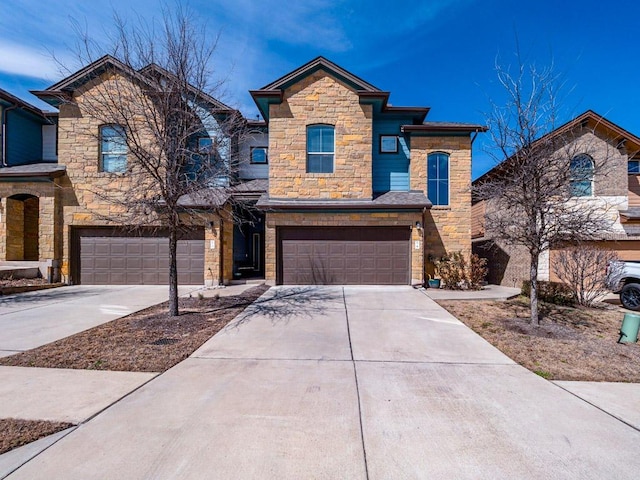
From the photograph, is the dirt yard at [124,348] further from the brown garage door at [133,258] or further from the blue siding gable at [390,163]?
the blue siding gable at [390,163]

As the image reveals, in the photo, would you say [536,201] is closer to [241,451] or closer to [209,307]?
[241,451]

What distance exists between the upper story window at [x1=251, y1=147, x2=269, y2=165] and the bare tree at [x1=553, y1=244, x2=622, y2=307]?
493 inches

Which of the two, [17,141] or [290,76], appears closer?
[290,76]

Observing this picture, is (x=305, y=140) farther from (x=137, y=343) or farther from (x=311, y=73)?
(x=137, y=343)

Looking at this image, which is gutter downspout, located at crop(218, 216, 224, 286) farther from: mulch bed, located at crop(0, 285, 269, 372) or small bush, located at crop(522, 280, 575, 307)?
small bush, located at crop(522, 280, 575, 307)

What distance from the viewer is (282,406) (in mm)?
3664

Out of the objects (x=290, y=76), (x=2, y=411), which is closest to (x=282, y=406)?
(x=2, y=411)

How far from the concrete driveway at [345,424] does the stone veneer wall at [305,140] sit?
339 inches

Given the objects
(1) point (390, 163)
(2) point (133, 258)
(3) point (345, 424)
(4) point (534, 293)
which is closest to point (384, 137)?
(1) point (390, 163)

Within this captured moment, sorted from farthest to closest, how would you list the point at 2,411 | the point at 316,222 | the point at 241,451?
the point at 316,222 < the point at 2,411 < the point at 241,451

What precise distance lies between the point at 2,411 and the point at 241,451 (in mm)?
2770

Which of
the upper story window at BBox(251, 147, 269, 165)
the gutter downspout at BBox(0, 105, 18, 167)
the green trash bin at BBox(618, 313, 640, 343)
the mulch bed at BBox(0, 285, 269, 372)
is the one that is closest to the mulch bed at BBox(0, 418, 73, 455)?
the mulch bed at BBox(0, 285, 269, 372)

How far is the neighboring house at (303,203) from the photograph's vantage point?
13008 mm

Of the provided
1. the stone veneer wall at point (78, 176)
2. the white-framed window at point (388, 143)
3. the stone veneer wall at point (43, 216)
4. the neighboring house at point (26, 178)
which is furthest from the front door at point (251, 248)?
the neighboring house at point (26, 178)
